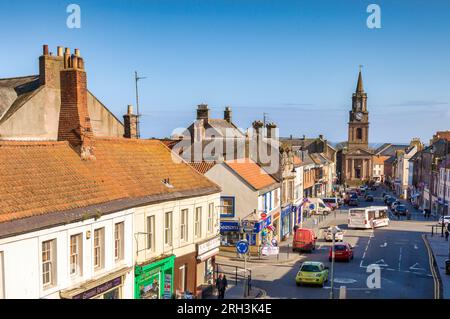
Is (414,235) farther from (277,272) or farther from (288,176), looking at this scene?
(277,272)

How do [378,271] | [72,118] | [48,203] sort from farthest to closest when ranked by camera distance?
1. [378,271]
2. [72,118]
3. [48,203]

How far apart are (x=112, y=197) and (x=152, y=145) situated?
27.8 feet

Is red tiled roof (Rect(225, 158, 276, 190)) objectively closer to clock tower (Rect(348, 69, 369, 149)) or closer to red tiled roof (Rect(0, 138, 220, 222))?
red tiled roof (Rect(0, 138, 220, 222))

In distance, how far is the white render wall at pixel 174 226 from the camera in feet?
63.3

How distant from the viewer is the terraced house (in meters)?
13.6

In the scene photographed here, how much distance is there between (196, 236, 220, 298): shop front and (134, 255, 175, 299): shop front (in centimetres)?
312

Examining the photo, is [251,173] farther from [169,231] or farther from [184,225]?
[169,231]

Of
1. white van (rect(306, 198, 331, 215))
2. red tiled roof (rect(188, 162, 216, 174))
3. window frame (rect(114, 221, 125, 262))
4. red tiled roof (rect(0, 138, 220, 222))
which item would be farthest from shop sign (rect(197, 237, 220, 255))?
white van (rect(306, 198, 331, 215))

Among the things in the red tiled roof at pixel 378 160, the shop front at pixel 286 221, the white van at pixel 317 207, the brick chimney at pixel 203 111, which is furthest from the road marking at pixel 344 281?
the red tiled roof at pixel 378 160

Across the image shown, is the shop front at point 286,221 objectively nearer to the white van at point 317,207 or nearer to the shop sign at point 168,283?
the white van at point 317,207

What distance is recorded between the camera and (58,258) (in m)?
14.4
